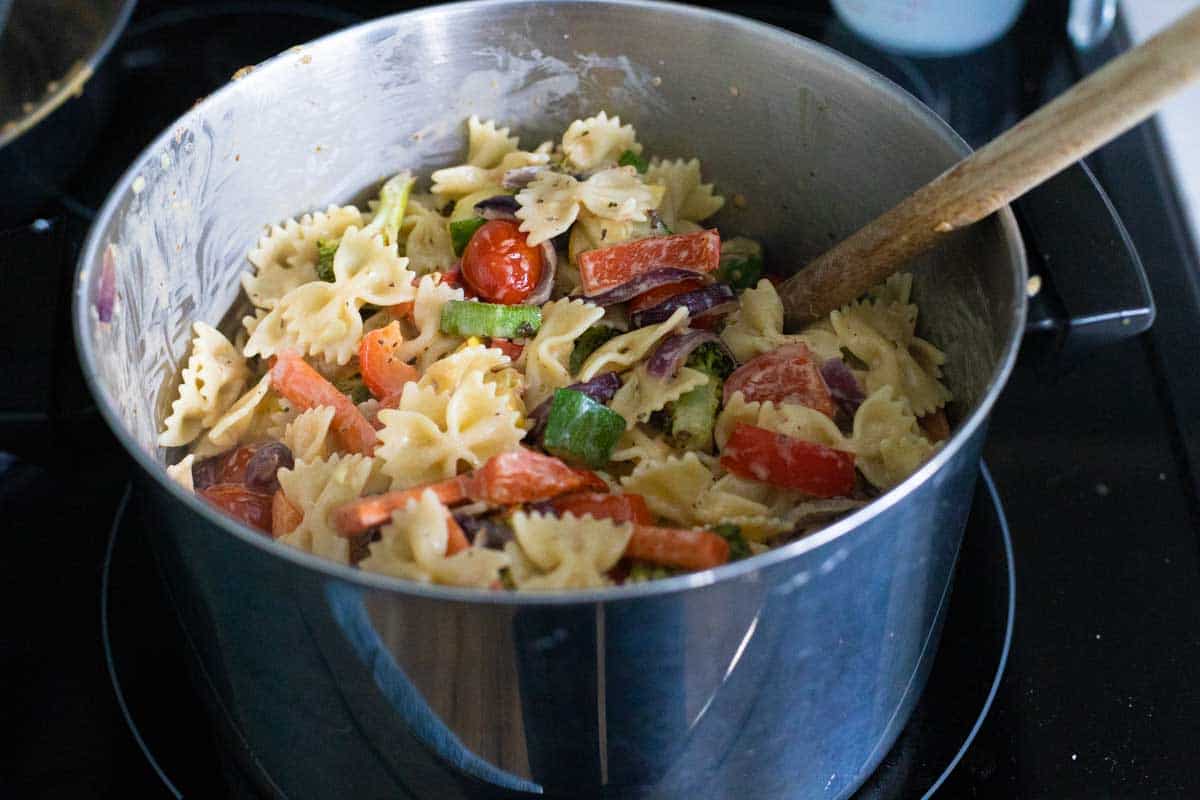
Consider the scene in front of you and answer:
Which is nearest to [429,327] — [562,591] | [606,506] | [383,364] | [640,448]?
[383,364]

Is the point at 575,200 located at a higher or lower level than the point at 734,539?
higher

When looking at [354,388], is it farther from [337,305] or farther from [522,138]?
[522,138]

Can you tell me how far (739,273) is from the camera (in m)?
2.08

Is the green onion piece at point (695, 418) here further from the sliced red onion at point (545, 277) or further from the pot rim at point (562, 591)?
the pot rim at point (562, 591)

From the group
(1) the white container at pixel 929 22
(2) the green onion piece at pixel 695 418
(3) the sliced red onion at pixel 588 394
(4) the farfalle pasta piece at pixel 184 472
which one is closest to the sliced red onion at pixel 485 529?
(3) the sliced red onion at pixel 588 394

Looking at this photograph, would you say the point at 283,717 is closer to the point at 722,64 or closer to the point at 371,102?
the point at 371,102

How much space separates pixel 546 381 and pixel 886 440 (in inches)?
21.1

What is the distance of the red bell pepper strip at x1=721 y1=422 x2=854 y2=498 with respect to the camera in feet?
5.33

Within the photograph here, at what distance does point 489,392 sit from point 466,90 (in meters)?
0.62

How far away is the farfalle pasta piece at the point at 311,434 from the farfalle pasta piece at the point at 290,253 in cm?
28

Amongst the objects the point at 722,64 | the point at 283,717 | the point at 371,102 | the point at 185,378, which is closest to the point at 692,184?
the point at 722,64

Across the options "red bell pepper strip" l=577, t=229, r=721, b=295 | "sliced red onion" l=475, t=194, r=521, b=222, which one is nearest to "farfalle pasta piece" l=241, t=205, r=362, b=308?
"sliced red onion" l=475, t=194, r=521, b=222

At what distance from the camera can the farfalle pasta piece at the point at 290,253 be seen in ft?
6.57

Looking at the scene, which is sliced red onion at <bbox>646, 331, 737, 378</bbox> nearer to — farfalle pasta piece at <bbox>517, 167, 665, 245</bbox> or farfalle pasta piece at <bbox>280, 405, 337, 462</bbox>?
farfalle pasta piece at <bbox>517, 167, 665, 245</bbox>
